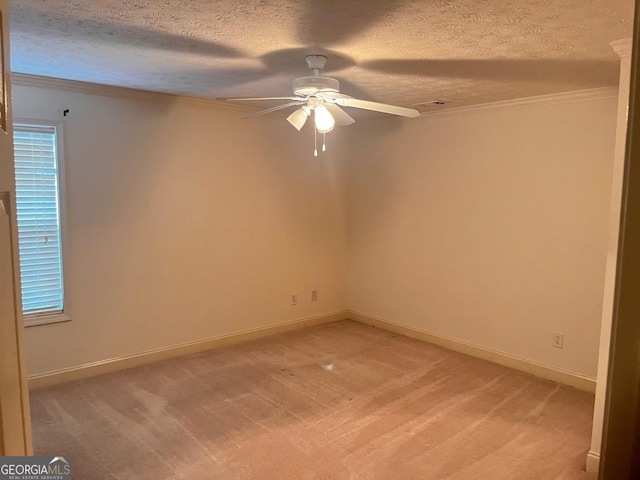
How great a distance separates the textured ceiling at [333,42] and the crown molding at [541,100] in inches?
4.8

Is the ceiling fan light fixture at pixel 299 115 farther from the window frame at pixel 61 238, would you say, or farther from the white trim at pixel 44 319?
the white trim at pixel 44 319

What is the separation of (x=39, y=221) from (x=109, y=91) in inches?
44.5

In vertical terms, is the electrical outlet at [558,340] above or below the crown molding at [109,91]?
below

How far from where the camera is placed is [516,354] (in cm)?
400

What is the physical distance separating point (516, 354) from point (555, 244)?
1.01m

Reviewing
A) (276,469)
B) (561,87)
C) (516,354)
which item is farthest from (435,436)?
(561,87)

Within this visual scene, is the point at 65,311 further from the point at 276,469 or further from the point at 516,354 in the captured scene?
the point at 516,354

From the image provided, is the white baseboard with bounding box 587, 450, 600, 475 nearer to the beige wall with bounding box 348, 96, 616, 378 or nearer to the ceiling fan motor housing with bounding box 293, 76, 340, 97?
the beige wall with bounding box 348, 96, 616, 378

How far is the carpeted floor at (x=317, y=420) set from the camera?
2562 millimetres

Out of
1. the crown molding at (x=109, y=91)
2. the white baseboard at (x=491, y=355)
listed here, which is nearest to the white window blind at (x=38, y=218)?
the crown molding at (x=109, y=91)

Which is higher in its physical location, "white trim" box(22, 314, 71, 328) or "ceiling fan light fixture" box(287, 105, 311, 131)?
"ceiling fan light fixture" box(287, 105, 311, 131)

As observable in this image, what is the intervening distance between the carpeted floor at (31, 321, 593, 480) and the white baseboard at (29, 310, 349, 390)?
3.6 inches

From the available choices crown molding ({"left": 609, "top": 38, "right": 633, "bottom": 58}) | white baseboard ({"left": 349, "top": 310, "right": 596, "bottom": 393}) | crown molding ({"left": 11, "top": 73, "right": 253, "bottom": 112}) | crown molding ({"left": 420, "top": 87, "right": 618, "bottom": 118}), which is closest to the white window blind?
crown molding ({"left": 11, "top": 73, "right": 253, "bottom": 112})

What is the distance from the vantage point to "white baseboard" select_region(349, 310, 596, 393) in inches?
143
